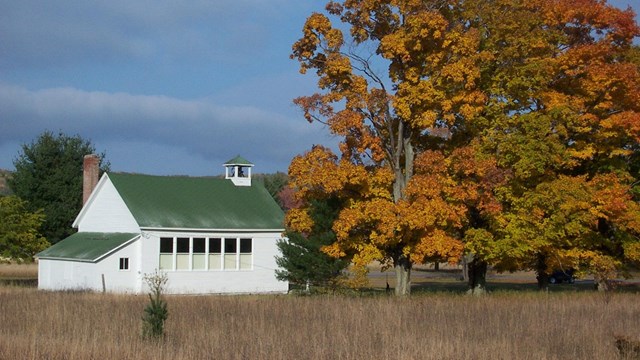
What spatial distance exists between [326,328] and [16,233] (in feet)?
99.5

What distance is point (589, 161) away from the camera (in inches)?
1515

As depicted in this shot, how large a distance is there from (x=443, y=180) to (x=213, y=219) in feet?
60.4

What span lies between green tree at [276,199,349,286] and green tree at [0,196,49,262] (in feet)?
54.7

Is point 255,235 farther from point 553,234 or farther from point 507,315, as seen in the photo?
point 507,315

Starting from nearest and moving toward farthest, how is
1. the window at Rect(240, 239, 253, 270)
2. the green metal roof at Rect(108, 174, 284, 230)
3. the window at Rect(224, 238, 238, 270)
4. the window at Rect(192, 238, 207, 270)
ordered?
1. the green metal roof at Rect(108, 174, 284, 230)
2. the window at Rect(192, 238, 207, 270)
3. the window at Rect(224, 238, 238, 270)
4. the window at Rect(240, 239, 253, 270)

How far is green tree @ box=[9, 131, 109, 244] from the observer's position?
5775 cm

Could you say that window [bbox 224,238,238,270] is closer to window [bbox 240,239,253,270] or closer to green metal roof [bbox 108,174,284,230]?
window [bbox 240,239,253,270]

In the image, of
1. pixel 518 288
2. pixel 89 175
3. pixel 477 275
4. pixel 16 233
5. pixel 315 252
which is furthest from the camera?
pixel 518 288

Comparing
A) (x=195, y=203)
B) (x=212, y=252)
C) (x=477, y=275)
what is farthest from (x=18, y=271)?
(x=477, y=275)

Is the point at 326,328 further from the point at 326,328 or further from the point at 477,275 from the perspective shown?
the point at 477,275

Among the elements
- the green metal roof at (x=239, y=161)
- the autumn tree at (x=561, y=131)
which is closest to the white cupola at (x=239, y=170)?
the green metal roof at (x=239, y=161)

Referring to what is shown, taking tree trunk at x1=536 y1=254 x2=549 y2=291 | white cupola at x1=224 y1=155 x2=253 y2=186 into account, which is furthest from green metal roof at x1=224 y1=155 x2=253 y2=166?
tree trunk at x1=536 y1=254 x2=549 y2=291

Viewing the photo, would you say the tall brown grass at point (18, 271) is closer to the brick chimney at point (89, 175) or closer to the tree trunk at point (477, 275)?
the brick chimney at point (89, 175)

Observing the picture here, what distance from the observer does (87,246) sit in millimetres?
46906
